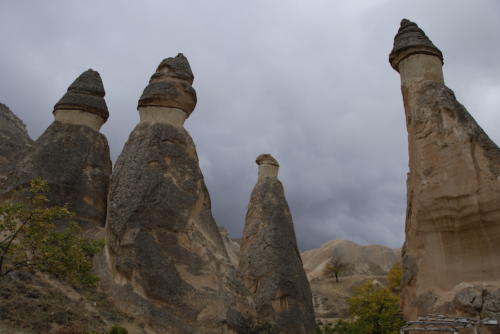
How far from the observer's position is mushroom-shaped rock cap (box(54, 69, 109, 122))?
16391 millimetres

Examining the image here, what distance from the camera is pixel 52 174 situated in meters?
14.6

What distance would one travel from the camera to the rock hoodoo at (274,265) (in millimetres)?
18625

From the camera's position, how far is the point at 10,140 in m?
19.1

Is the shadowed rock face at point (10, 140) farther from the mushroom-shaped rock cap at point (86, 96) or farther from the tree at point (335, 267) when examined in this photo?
the tree at point (335, 267)

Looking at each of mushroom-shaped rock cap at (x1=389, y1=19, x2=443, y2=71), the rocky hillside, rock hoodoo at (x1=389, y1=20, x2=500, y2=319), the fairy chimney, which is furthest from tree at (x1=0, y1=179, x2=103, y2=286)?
the rocky hillside

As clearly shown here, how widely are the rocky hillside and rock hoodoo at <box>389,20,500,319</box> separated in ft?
70.1

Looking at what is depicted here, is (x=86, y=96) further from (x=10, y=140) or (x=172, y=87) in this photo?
(x=10, y=140)

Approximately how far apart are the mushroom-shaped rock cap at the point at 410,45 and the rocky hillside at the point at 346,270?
22043 millimetres

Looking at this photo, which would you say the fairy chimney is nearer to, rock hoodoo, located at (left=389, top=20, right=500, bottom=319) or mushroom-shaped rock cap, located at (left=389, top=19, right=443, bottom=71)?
mushroom-shaped rock cap, located at (left=389, top=19, right=443, bottom=71)

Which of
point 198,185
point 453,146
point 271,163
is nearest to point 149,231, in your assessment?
point 198,185

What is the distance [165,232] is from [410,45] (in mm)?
9274

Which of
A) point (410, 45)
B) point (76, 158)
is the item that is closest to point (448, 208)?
point (410, 45)

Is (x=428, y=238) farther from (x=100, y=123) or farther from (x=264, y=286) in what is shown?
(x=100, y=123)

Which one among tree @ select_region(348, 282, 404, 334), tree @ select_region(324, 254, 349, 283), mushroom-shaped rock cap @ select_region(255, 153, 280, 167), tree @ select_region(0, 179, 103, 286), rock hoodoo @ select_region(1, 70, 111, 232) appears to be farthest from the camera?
tree @ select_region(324, 254, 349, 283)
